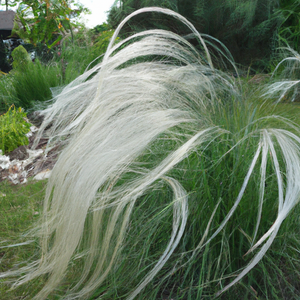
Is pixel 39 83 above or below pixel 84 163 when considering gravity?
above

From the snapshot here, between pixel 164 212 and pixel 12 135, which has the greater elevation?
pixel 12 135

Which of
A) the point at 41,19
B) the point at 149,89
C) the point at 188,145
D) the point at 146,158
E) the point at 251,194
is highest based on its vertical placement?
the point at 41,19

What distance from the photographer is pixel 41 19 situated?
5.50 meters

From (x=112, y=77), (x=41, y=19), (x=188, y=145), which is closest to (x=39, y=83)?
(x=41, y=19)

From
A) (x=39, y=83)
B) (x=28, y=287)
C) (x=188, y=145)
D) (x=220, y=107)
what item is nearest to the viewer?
(x=188, y=145)

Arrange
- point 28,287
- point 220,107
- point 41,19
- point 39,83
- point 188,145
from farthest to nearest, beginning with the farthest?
point 41,19, point 39,83, point 220,107, point 28,287, point 188,145

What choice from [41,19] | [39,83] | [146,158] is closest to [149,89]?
[146,158]

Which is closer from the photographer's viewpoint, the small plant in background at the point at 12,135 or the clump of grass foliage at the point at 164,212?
the clump of grass foliage at the point at 164,212

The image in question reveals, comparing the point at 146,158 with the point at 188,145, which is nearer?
the point at 188,145

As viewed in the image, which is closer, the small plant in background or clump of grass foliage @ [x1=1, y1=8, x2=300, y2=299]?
clump of grass foliage @ [x1=1, y1=8, x2=300, y2=299]

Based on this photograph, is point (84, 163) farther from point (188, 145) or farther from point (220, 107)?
point (220, 107)

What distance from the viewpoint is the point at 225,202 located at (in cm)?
128

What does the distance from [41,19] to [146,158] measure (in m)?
4.91

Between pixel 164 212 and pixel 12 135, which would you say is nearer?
pixel 164 212
